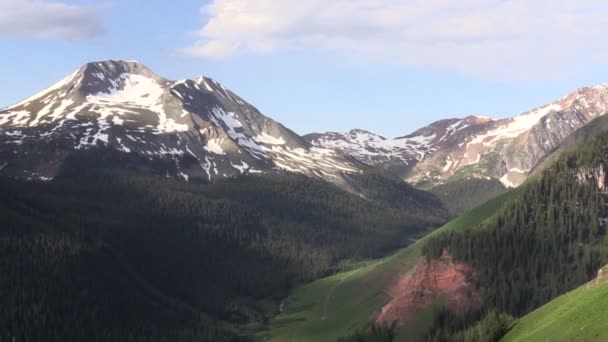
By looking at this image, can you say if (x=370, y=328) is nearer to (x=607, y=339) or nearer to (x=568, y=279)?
(x=568, y=279)

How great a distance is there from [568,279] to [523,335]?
101119 mm

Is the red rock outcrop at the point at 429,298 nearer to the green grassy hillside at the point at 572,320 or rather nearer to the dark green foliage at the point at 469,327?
the dark green foliage at the point at 469,327

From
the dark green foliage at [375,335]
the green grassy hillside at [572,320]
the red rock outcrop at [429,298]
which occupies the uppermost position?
the green grassy hillside at [572,320]

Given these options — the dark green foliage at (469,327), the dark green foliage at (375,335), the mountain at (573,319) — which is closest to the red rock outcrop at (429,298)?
the dark green foliage at (375,335)

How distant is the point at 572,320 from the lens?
9362 centimetres

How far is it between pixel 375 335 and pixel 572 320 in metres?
94.1

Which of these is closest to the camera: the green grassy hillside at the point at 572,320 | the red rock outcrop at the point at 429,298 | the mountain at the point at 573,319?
the green grassy hillside at the point at 572,320

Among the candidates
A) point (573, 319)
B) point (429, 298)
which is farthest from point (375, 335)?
point (573, 319)

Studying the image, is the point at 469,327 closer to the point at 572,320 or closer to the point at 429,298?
the point at 429,298

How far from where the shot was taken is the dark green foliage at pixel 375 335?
181 m

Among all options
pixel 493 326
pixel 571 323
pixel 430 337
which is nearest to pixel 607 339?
pixel 571 323

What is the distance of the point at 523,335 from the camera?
10294cm

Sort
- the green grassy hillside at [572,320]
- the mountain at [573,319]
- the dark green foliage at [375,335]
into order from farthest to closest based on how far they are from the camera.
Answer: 1. the dark green foliage at [375,335]
2. the mountain at [573,319]
3. the green grassy hillside at [572,320]

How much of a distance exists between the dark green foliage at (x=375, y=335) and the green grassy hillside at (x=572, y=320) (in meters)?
71.3
